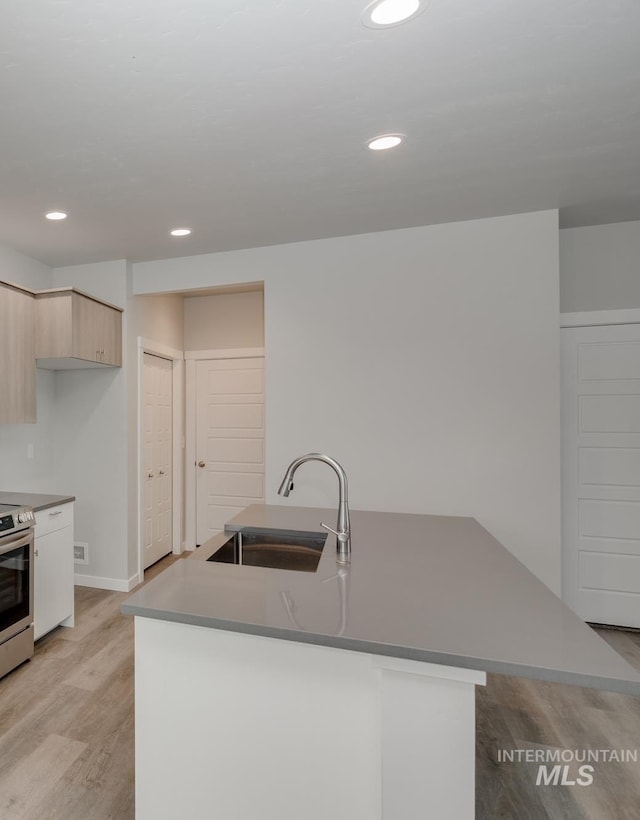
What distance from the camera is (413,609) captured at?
114 centimetres

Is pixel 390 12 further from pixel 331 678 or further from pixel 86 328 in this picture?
pixel 86 328

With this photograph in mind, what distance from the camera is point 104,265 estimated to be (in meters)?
3.46

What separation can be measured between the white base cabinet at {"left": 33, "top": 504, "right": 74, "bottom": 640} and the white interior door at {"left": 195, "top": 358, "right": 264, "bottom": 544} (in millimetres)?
1576

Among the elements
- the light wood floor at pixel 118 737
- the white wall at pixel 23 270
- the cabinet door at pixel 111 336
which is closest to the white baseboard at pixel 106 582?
the light wood floor at pixel 118 737

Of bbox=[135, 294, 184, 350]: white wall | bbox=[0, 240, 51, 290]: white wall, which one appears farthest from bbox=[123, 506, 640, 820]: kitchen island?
bbox=[0, 240, 51, 290]: white wall

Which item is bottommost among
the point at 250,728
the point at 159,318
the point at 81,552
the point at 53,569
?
the point at 81,552

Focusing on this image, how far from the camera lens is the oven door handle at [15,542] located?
7.34ft

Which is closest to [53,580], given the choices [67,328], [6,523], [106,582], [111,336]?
[6,523]

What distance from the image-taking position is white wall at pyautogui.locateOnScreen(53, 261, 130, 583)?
3.42 meters

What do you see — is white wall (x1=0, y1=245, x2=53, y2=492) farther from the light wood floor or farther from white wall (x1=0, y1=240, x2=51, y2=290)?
the light wood floor

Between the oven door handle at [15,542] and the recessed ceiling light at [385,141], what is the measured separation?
277 centimetres

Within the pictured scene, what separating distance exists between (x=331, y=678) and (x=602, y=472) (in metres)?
2.69

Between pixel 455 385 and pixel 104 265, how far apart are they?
117 inches

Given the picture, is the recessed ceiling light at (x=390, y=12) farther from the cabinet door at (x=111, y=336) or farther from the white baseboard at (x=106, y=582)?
the white baseboard at (x=106, y=582)
